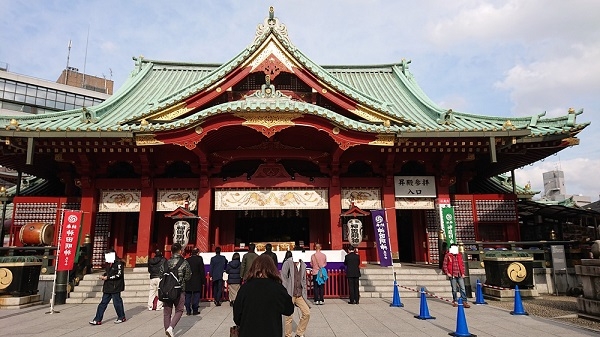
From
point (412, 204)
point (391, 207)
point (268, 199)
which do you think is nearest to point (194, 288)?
point (268, 199)

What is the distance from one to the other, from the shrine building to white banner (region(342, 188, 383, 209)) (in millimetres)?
60

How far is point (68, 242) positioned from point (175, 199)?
452cm

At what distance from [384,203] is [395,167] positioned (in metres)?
1.66

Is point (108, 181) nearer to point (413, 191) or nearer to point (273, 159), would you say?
point (273, 159)

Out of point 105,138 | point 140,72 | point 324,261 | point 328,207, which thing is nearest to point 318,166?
point 328,207

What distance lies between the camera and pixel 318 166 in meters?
16.2

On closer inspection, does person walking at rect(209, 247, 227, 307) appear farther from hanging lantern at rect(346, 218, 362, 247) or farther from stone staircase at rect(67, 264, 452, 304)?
hanging lantern at rect(346, 218, 362, 247)

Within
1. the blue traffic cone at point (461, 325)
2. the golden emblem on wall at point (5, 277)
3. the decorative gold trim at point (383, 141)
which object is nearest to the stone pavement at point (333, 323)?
the blue traffic cone at point (461, 325)

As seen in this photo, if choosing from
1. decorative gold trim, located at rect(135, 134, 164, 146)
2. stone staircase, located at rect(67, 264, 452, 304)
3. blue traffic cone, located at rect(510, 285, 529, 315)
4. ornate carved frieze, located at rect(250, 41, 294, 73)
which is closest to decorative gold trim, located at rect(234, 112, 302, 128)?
ornate carved frieze, located at rect(250, 41, 294, 73)

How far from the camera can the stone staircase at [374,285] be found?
12320 millimetres

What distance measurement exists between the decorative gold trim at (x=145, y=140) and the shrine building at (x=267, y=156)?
4 centimetres

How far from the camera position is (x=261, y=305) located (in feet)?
12.7

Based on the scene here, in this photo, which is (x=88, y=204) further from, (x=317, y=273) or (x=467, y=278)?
(x=467, y=278)

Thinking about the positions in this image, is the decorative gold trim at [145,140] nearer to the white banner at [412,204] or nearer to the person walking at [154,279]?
the person walking at [154,279]
